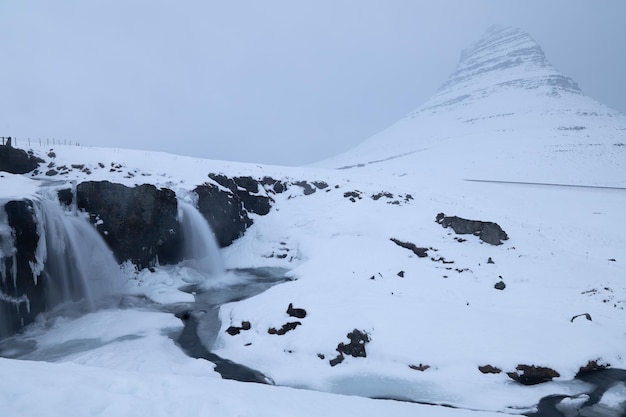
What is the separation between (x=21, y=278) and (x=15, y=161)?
26.7 ft

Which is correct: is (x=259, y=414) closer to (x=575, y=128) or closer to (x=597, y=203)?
(x=597, y=203)

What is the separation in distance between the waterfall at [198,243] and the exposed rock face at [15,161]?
738 cm

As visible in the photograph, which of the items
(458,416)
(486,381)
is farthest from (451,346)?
(458,416)

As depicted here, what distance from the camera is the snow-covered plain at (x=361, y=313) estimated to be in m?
5.20

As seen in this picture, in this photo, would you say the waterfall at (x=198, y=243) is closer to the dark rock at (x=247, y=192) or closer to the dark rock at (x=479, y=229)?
the dark rock at (x=247, y=192)

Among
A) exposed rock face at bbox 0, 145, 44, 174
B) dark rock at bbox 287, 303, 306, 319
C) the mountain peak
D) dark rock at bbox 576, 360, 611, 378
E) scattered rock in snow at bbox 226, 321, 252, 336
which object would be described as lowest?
dark rock at bbox 576, 360, 611, 378

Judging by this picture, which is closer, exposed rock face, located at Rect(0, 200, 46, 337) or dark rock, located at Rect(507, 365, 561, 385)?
dark rock, located at Rect(507, 365, 561, 385)

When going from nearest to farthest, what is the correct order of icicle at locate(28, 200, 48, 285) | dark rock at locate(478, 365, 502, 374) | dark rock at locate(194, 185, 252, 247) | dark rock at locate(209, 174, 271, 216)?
dark rock at locate(478, 365, 502, 374), icicle at locate(28, 200, 48, 285), dark rock at locate(194, 185, 252, 247), dark rock at locate(209, 174, 271, 216)

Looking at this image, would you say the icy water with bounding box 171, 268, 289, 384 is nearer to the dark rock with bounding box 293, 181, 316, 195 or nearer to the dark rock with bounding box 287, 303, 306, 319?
the dark rock with bounding box 287, 303, 306, 319

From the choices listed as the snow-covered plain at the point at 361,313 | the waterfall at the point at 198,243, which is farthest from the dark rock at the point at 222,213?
the snow-covered plain at the point at 361,313

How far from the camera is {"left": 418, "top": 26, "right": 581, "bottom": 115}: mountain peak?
116 meters

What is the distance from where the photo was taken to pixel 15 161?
16562 millimetres

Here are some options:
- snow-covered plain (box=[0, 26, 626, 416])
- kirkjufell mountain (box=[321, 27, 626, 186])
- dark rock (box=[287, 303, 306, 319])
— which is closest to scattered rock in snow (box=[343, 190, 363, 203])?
snow-covered plain (box=[0, 26, 626, 416])

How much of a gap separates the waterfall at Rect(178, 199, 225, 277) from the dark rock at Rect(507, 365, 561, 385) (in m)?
15.2
